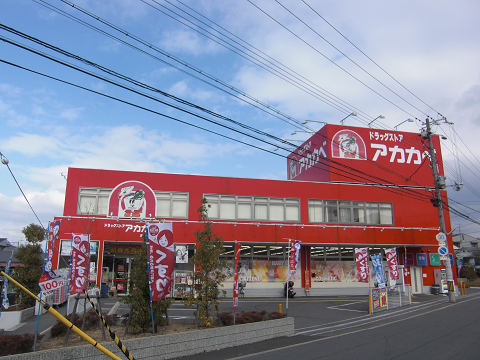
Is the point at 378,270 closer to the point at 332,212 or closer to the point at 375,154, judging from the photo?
the point at 332,212

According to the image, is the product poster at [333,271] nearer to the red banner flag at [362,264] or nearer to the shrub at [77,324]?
the red banner flag at [362,264]

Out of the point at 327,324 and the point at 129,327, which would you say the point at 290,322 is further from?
the point at 129,327

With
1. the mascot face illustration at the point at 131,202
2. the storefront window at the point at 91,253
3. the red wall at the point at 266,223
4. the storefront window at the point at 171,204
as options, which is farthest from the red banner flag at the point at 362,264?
the storefront window at the point at 91,253

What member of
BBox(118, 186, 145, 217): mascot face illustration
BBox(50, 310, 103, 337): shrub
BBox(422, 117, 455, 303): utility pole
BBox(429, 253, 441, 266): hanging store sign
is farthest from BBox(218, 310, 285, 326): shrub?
BBox(429, 253, 441, 266): hanging store sign

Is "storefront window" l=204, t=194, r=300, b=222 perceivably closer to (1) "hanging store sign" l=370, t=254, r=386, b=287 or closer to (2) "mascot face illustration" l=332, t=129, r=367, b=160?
(2) "mascot face illustration" l=332, t=129, r=367, b=160

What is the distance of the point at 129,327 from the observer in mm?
9781

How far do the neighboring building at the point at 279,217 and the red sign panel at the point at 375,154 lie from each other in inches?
3.9

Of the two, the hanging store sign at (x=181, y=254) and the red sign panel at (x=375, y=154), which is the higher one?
the red sign panel at (x=375, y=154)

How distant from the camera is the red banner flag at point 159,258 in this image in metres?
9.65

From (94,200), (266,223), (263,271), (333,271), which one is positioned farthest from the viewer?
(333,271)

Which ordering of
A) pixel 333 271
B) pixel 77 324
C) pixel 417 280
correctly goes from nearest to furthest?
pixel 77 324, pixel 333 271, pixel 417 280

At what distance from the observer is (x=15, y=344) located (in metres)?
7.31

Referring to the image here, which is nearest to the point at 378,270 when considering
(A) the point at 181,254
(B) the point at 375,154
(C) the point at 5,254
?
(A) the point at 181,254

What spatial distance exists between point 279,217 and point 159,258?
57.9 ft
